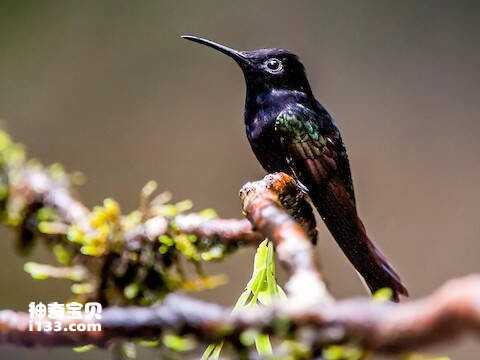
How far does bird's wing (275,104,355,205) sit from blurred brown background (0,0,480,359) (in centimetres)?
101

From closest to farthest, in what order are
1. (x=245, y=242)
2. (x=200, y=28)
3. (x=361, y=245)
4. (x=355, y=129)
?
(x=245, y=242)
(x=361, y=245)
(x=355, y=129)
(x=200, y=28)

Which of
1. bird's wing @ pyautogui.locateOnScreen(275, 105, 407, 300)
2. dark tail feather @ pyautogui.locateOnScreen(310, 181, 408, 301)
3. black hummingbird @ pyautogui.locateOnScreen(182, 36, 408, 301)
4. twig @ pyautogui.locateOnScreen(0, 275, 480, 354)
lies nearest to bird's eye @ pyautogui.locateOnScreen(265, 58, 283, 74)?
black hummingbird @ pyautogui.locateOnScreen(182, 36, 408, 301)

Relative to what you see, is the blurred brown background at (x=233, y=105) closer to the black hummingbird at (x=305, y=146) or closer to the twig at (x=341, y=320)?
the black hummingbird at (x=305, y=146)

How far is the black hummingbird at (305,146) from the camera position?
0.95 metres

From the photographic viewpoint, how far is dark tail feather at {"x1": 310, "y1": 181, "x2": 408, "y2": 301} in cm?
90

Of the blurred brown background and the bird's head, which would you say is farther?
the blurred brown background

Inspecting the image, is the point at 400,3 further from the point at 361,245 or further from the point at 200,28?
the point at 361,245

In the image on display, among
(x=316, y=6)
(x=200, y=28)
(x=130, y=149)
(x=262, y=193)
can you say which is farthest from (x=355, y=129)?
(x=262, y=193)

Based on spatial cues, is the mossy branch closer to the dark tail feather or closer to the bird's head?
the dark tail feather

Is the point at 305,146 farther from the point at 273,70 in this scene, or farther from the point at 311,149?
the point at 273,70

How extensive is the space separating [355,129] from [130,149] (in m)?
0.96

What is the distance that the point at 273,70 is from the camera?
3.95 ft

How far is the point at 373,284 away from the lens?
2.98 feet

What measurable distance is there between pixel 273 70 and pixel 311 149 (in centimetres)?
21
